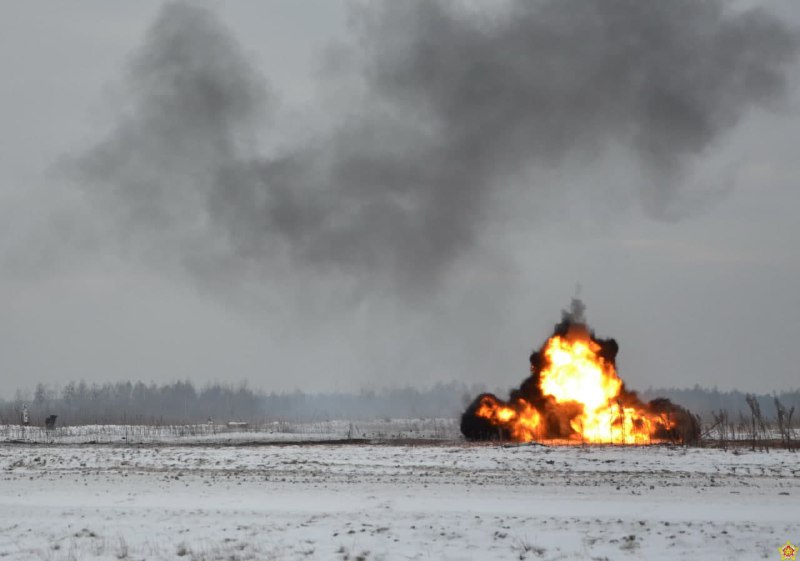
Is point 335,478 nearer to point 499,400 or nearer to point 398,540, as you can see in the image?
point 398,540

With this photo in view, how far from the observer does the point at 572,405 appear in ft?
179

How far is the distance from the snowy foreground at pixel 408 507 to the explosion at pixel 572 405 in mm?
15578

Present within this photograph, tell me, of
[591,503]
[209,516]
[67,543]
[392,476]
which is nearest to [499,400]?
[392,476]

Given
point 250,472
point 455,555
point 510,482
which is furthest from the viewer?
point 250,472

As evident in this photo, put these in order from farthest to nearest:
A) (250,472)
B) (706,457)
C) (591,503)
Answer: (706,457)
(250,472)
(591,503)

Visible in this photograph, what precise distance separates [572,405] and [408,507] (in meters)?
36.6

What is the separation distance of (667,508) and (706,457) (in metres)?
17.1

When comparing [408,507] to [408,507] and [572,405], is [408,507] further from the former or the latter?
[572,405]

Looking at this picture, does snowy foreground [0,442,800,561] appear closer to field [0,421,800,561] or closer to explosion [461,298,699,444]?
field [0,421,800,561]

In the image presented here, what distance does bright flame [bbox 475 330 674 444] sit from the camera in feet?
172

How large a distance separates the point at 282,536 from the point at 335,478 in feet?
42.1

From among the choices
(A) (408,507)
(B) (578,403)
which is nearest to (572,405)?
(B) (578,403)

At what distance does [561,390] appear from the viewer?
55.7 m

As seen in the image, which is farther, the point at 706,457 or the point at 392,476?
the point at 706,457
